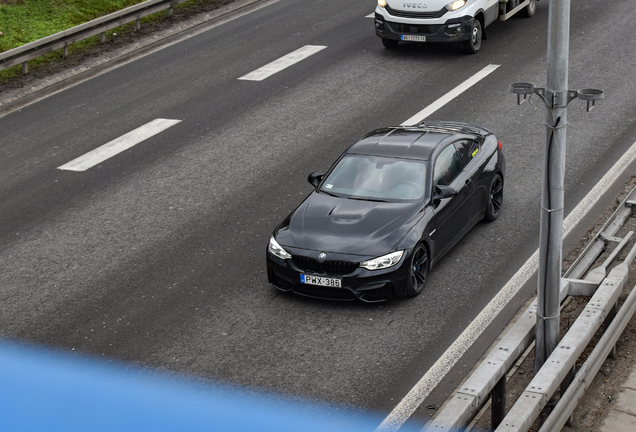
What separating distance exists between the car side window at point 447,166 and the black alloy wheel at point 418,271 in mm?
1071

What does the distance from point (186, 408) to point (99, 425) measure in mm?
805

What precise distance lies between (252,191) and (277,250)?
10.4ft

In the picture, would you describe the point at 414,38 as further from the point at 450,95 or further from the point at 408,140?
the point at 408,140

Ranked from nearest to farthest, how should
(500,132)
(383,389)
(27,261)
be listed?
(383,389) → (27,261) → (500,132)

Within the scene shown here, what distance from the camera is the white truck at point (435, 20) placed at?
18594mm

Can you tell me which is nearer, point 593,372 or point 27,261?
point 593,372

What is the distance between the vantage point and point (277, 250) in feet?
34.6

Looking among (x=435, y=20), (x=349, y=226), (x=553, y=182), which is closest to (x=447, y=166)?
(x=349, y=226)

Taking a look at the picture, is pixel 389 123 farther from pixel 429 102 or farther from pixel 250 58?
pixel 250 58

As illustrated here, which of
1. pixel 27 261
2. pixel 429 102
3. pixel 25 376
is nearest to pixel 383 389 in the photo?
pixel 25 376

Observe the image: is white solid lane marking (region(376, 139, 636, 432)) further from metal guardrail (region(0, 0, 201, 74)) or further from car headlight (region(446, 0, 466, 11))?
metal guardrail (region(0, 0, 201, 74))

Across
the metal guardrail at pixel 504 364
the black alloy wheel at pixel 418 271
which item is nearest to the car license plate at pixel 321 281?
the black alloy wheel at pixel 418 271

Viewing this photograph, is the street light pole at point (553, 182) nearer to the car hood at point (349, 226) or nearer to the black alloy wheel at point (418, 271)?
the black alloy wheel at point (418, 271)

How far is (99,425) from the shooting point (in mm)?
8477
